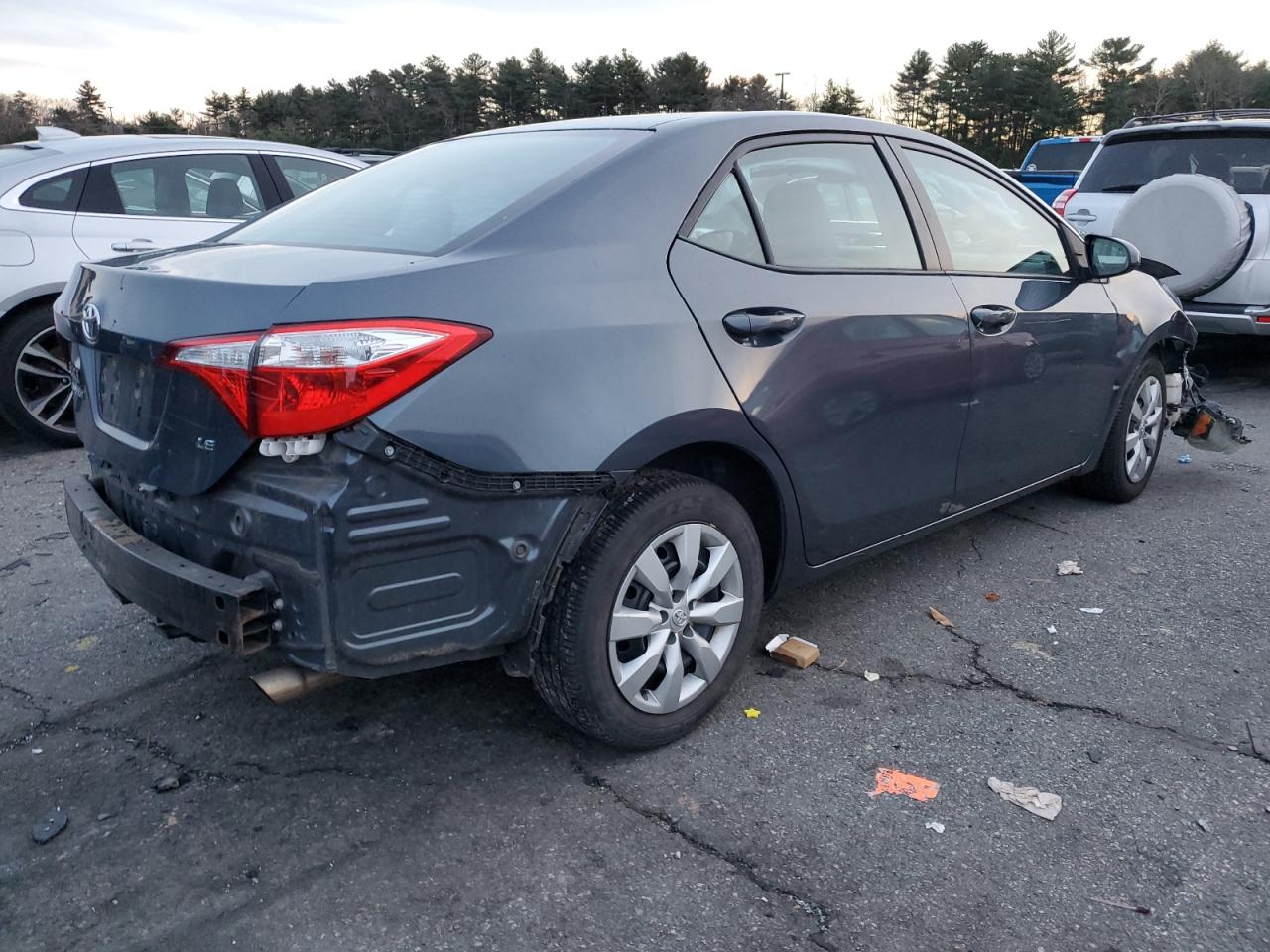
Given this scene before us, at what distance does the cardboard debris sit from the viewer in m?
3.29

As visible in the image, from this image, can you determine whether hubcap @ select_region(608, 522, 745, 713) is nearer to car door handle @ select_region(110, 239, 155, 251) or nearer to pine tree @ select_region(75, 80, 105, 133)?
car door handle @ select_region(110, 239, 155, 251)

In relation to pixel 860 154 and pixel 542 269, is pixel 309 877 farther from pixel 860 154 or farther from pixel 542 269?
pixel 860 154

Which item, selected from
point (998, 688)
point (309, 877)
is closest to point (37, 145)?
point (309, 877)

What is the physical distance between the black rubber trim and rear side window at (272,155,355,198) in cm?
509

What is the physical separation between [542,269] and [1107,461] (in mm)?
3343

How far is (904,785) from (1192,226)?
536cm

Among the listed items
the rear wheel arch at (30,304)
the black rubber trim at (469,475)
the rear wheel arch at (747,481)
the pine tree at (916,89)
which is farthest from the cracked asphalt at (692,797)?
the pine tree at (916,89)

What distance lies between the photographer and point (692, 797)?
2619 mm

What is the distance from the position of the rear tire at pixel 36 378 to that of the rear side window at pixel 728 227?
4.31 meters

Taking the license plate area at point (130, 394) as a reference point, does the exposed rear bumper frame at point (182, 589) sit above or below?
below

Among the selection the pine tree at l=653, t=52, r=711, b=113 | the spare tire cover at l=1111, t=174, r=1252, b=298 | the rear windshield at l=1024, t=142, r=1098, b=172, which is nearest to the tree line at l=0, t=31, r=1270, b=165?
the pine tree at l=653, t=52, r=711, b=113

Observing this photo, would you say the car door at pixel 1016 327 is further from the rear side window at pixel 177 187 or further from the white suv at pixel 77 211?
the rear side window at pixel 177 187

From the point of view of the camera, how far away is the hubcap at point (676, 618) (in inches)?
104

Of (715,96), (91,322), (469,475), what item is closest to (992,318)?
(469,475)
